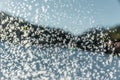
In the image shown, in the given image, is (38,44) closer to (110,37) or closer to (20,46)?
(20,46)

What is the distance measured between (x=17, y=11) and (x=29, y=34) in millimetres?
453

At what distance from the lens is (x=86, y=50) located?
6195 millimetres

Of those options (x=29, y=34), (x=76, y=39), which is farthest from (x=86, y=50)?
(x=29, y=34)

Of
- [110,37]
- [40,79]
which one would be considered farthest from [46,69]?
[110,37]

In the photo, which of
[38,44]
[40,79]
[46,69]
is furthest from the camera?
[38,44]

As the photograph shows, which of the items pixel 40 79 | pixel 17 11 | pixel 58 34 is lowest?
pixel 40 79

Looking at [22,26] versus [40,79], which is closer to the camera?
[40,79]

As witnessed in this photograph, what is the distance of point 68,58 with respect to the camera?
18.9 feet

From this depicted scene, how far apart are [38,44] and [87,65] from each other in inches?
36.7

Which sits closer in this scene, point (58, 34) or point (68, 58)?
point (68, 58)

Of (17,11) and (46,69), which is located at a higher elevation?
(17,11)

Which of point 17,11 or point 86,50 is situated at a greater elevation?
point 17,11

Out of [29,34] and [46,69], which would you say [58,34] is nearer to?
[29,34]

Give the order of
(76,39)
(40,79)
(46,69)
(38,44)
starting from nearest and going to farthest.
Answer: (40,79) → (46,69) → (38,44) → (76,39)
